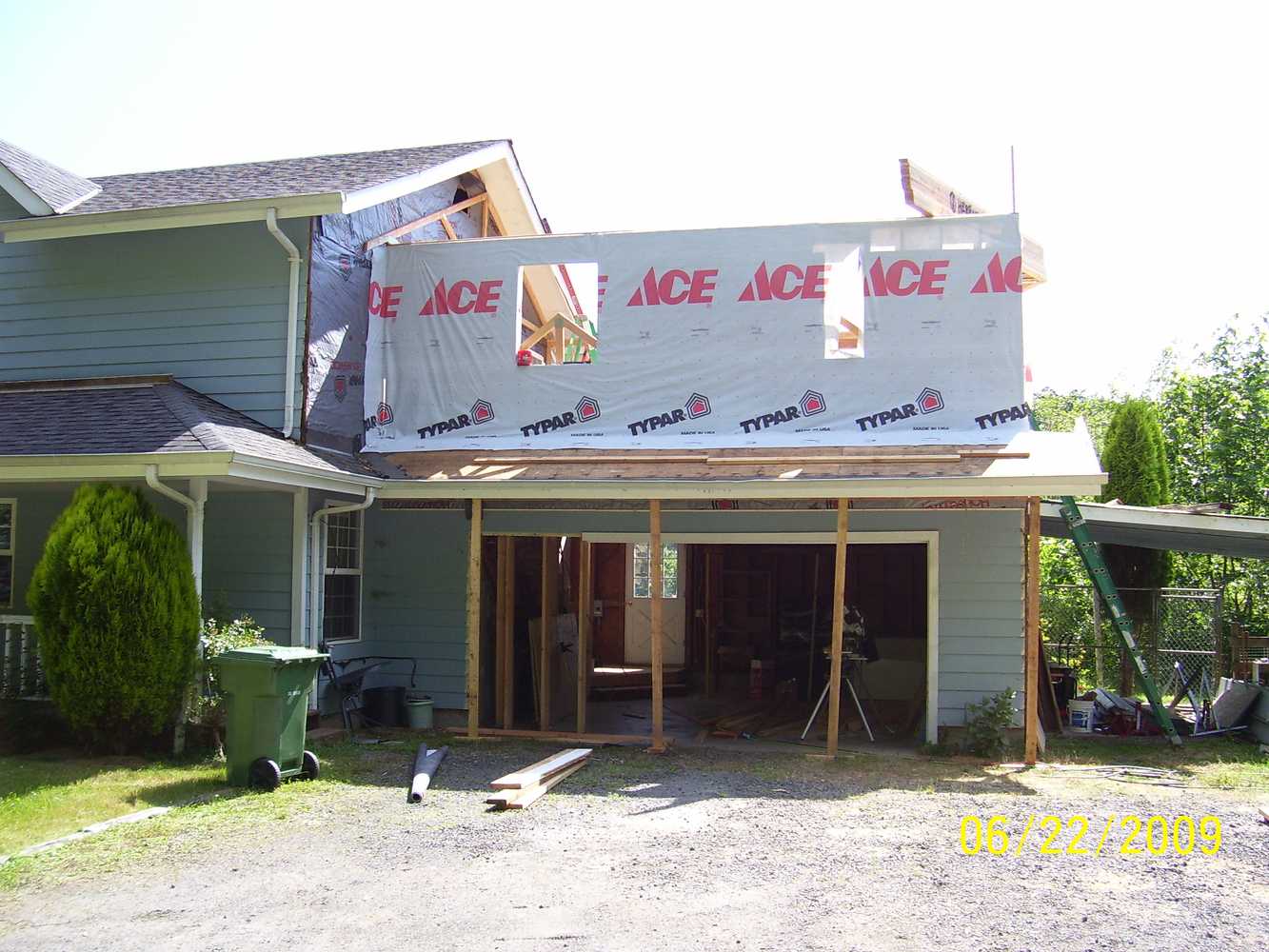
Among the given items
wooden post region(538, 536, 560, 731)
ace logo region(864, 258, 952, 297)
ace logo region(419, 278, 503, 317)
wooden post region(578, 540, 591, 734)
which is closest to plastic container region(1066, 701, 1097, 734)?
ace logo region(864, 258, 952, 297)

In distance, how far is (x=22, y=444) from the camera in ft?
28.6

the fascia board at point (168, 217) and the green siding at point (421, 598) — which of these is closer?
the fascia board at point (168, 217)

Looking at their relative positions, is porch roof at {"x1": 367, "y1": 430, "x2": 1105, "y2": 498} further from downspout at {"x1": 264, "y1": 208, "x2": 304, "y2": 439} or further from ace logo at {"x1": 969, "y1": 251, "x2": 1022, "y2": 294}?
ace logo at {"x1": 969, "y1": 251, "x2": 1022, "y2": 294}

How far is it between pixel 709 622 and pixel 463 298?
6.19 m

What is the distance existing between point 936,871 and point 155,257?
9.54 m

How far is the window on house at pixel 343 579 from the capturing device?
10.7 m

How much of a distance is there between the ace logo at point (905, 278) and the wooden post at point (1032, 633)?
8.83 feet

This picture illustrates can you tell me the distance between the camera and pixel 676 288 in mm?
11242

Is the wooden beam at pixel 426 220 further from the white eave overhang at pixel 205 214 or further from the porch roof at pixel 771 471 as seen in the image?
the porch roof at pixel 771 471

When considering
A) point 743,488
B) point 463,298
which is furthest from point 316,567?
point 743,488

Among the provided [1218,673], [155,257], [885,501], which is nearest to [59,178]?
[155,257]

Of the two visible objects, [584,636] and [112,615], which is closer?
[112,615]

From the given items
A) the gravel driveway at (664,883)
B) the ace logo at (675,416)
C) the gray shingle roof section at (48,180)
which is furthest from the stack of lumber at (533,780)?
the gray shingle roof section at (48,180)

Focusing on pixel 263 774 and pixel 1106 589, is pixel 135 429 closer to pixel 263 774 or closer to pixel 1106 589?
pixel 263 774
